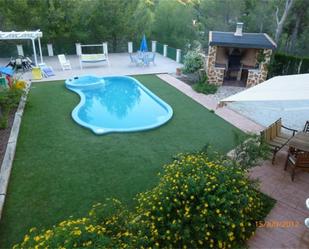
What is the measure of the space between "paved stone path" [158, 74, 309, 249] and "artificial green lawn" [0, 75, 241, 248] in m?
1.79

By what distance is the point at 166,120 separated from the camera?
1232 centimetres

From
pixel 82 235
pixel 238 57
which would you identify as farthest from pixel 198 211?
pixel 238 57

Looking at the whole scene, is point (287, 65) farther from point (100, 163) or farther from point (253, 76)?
point (100, 163)

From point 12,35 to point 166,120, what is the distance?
12.5m

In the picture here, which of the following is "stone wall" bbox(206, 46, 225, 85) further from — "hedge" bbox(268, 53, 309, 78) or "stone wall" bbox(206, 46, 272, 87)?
"hedge" bbox(268, 53, 309, 78)

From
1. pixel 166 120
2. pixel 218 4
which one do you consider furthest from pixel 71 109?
pixel 218 4

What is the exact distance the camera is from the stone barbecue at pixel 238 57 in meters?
15.9

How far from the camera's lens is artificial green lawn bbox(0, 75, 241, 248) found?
7.06m

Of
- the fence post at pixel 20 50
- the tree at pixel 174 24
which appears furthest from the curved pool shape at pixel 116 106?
the tree at pixel 174 24

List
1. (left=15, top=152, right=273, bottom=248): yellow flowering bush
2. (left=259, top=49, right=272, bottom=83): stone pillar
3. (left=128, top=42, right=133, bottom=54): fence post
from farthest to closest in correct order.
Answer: (left=128, top=42, right=133, bottom=54): fence post < (left=259, top=49, right=272, bottom=83): stone pillar < (left=15, top=152, right=273, bottom=248): yellow flowering bush

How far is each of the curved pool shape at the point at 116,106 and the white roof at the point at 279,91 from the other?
4.71 metres

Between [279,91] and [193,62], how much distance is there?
1063cm

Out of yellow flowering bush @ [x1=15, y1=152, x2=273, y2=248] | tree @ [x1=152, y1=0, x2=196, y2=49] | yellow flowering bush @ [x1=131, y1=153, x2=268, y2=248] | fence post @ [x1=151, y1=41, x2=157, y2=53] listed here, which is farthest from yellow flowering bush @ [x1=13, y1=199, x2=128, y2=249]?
tree @ [x1=152, y1=0, x2=196, y2=49]

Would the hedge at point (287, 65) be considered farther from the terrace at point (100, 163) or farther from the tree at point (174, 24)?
the tree at point (174, 24)
